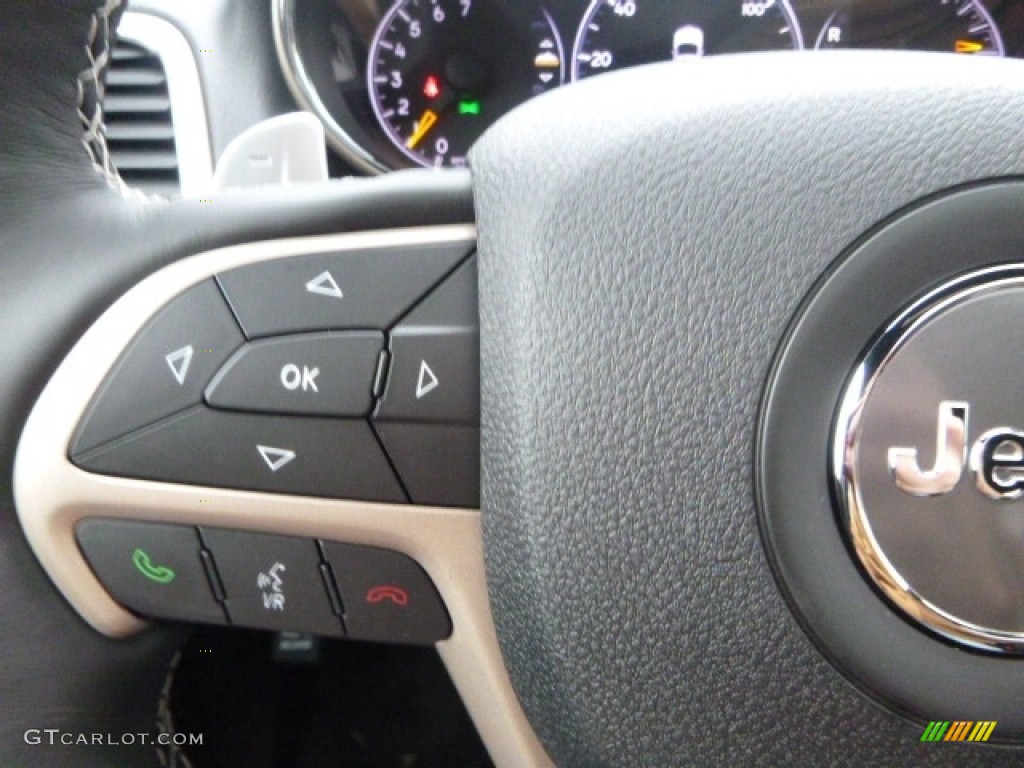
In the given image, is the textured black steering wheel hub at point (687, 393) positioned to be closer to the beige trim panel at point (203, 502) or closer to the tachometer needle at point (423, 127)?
the beige trim panel at point (203, 502)

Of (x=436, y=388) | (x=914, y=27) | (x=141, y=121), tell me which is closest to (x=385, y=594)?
(x=436, y=388)

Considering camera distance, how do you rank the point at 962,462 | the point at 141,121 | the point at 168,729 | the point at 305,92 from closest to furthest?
the point at 962,462, the point at 168,729, the point at 141,121, the point at 305,92

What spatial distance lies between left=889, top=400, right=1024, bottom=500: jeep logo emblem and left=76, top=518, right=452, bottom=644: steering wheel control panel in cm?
23

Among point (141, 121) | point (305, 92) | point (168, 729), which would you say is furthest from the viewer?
point (305, 92)

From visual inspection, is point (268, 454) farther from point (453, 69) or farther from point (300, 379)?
point (453, 69)

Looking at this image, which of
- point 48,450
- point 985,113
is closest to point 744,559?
point 985,113

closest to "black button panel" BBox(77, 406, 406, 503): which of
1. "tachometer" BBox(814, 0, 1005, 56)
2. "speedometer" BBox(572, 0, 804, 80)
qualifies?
"speedometer" BBox(572, 0, 804, 80)

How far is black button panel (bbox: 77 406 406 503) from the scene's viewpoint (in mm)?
519

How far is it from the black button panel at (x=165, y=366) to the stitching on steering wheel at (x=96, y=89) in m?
0.09

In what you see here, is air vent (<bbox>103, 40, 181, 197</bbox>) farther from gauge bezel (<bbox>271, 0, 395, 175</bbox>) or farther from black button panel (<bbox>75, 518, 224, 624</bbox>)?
black button panel (<bbox>75, 518, 224, 624</bbox>)

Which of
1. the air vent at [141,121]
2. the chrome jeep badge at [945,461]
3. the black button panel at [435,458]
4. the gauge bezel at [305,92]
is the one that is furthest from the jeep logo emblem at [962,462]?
the gauge bezel at [305,92]

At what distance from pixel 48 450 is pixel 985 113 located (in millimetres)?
449

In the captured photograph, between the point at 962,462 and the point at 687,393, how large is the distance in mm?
112

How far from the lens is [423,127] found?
1.57 meters
